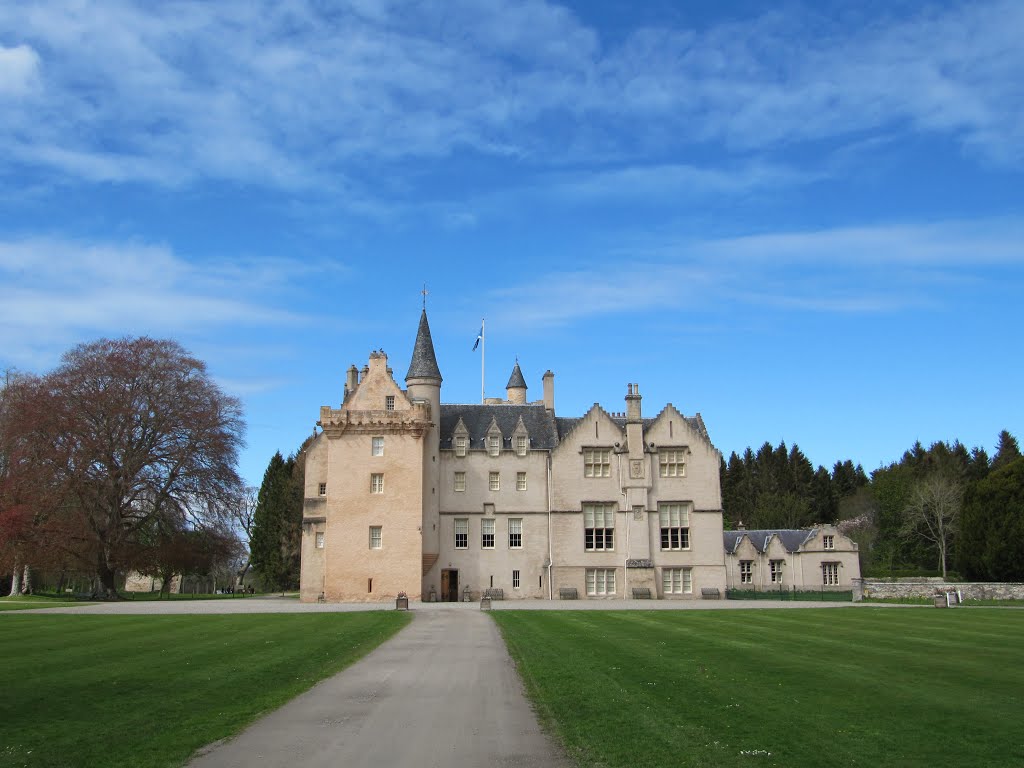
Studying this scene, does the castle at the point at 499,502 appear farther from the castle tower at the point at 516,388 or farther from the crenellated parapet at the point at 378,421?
the castle tower at the point at 516,388

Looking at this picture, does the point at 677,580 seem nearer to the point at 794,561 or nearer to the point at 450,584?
the point at 450,584

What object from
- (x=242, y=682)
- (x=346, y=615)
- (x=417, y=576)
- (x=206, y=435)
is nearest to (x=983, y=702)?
(x=242, y=682)

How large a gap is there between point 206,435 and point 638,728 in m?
50.0

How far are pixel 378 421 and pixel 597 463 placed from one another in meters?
14.5

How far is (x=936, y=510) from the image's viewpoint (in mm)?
80500

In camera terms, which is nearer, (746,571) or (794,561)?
(794,561)

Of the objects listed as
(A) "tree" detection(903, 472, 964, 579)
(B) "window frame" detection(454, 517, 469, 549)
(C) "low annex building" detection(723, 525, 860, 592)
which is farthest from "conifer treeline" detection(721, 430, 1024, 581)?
(B) "window frame" detection(454, 517, 469, 549)

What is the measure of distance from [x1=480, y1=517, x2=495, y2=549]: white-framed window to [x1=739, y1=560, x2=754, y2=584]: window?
84.8ft

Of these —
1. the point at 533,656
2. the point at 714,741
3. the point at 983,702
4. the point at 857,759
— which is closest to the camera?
the point at 857,759

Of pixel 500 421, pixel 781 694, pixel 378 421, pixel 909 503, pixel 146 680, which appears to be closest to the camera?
pixel 781 694

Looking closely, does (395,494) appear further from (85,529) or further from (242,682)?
(242,682)

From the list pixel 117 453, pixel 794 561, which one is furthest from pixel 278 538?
pixel 794 561

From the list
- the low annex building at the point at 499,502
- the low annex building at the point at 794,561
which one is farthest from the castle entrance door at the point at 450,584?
the low annex building at the point at 794,561

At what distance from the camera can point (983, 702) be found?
13.5m
